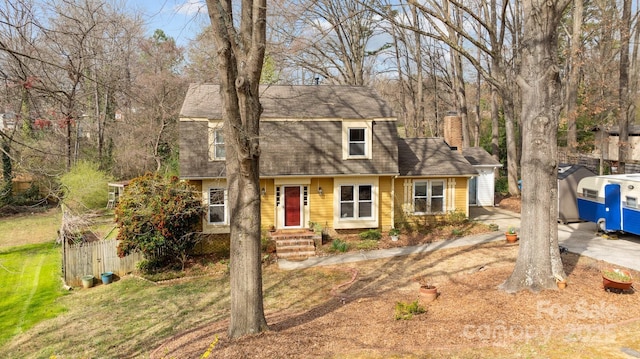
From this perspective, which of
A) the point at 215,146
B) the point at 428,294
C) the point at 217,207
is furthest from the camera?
the point at 215,146

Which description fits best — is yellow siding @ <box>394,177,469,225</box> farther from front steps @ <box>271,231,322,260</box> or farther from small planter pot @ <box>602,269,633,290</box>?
small planter pot @ <box>602,269,633,290</box>

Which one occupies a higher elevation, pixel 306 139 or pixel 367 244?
pixel 306 139

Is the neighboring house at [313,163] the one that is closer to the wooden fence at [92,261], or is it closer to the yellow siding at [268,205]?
the yellow siding at [268,205]

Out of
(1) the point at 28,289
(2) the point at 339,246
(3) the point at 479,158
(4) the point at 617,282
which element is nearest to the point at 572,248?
(4) the point at 617,282

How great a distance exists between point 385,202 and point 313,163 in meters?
3.55

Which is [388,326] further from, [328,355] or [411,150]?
[411,150]

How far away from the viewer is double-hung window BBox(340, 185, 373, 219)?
17000mm

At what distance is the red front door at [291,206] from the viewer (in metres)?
16.8

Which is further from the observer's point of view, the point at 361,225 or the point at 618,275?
the point at 361,225

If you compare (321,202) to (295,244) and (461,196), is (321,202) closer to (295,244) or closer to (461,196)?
(295,244)

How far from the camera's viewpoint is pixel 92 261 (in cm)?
1412

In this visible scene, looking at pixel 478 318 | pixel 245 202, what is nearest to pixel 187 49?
pixel 245 202

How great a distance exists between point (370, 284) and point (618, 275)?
5770 millimetres

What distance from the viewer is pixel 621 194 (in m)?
13.8
